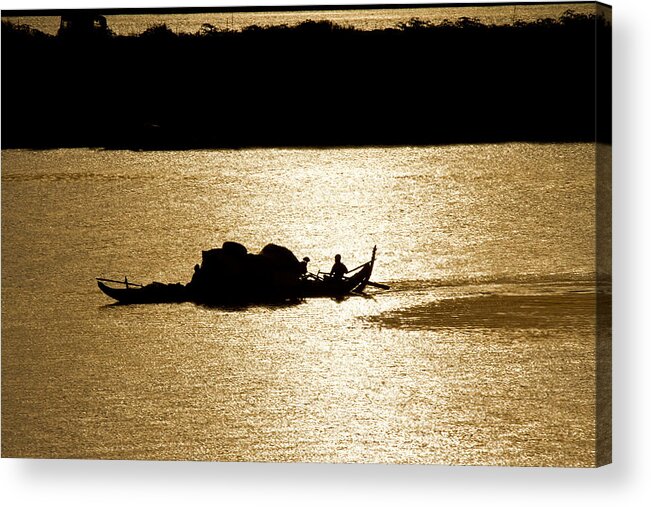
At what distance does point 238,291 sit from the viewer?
6.95 metres

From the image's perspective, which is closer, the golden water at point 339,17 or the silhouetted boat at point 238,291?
the golden water at point 339,17

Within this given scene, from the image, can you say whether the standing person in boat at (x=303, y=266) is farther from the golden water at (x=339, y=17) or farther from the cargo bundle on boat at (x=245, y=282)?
the golden water at (x=339, y=17)

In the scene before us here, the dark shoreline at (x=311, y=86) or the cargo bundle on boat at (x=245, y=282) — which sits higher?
the dark shoreline at (x=311, y=86)

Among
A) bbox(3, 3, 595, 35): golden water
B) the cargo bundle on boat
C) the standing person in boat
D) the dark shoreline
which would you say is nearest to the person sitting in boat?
the cargo bundle on boat

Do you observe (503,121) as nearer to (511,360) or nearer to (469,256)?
(469,256)

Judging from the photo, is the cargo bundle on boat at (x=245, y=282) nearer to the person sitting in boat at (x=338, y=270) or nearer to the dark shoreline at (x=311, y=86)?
the person sitting in boat at (x=338, y=270)

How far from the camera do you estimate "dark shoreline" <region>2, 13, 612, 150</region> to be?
6.69 meters

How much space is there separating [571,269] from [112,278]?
78.9 inches

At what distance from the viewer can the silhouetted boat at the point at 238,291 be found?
6.81 m

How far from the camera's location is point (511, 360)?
666 centimetres

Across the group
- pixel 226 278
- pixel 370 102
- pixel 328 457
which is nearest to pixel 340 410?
pixel 328 457

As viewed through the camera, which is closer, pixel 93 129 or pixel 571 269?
pixel 571 269

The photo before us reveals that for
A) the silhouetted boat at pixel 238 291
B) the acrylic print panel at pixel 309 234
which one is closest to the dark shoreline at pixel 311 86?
the acrylic print panel at pixel 309 234

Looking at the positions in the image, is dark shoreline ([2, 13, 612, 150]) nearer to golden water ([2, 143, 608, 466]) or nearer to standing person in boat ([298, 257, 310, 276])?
golden water ([2, 143, 608, 466])
